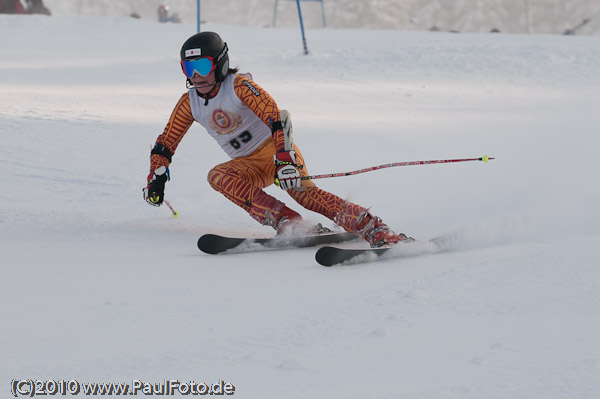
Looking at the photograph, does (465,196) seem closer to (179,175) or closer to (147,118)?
(179,175)

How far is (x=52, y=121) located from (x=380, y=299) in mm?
5060

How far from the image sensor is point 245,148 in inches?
170

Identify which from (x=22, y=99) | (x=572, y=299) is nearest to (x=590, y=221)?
(x=572, y=299)

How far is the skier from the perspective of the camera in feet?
12.8

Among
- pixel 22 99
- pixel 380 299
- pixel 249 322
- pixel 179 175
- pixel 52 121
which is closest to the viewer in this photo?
pixel 249 322

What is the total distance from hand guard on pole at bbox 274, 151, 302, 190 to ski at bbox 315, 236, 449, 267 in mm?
497

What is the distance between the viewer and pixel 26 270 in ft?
11.0

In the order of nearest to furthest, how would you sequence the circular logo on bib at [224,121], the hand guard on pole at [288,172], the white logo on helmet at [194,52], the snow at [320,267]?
the snow at [320,267], the hand guard on pole at [288,172], the white logo on helmet at [194,52], the circular logo on bib at [224,121]

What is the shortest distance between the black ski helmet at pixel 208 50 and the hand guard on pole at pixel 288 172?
23.9 inches

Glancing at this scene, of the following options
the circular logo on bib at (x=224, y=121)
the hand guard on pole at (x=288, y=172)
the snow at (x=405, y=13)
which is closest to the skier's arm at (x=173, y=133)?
the circular logo on bib at (x=224, y=121)

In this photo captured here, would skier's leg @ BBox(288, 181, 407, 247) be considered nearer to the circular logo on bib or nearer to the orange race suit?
the orange race suit

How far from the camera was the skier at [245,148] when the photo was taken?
390 centimetres

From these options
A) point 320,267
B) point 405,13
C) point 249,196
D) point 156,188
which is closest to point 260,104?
point 249,196

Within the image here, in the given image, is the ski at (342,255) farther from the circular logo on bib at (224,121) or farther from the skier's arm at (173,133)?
the skier's arm at (173,133)
